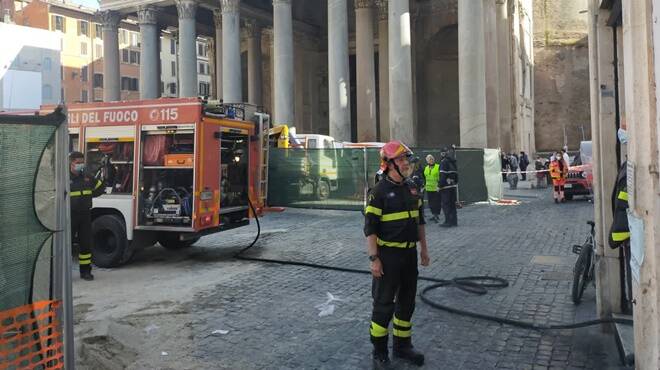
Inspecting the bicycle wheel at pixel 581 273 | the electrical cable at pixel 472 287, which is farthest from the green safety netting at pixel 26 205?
the bicycle wheel at pixel 581 273

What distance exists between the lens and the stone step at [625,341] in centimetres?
417

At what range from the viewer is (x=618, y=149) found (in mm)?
5051

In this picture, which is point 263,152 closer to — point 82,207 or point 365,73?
point 82,207

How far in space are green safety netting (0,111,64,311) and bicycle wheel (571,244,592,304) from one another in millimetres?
5174

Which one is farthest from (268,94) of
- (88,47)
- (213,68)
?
(88,47)

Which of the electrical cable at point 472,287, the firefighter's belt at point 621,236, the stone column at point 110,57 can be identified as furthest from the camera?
the stone column at point 110,57

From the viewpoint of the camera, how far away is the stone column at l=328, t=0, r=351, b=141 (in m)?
24.2

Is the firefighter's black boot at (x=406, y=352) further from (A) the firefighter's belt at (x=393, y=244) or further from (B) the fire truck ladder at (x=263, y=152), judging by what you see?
(B) the fire truck ladder at (x=263, y=152)

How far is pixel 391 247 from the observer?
4.38 metres

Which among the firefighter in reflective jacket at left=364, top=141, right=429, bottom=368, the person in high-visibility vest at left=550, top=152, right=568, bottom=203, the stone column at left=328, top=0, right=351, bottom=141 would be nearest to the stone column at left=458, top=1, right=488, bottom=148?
the person in high-visibility vest at left=550, top=152, right=568, bottom=203

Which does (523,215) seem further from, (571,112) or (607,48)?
(571,112)

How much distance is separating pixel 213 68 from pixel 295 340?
36.5m

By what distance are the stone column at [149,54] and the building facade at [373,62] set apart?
0.20 feet

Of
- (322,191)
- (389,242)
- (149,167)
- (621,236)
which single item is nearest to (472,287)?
(389,242)
